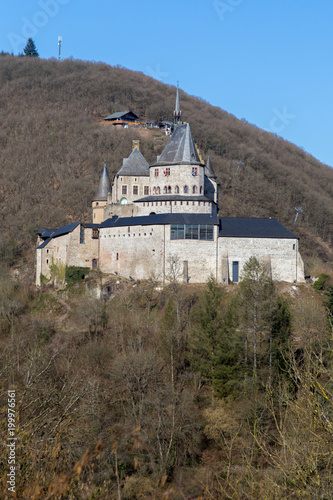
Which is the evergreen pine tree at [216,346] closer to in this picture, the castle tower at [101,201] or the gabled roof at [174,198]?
the gabled roof at [174,198]

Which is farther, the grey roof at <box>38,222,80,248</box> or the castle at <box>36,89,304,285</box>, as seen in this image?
the grey roof at <box>38,222,80,248</box>

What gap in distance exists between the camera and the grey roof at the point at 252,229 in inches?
1665

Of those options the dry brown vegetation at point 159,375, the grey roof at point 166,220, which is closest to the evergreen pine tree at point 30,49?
the dry brown vegetation at point 159,375

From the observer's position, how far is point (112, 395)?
3098 centimetres

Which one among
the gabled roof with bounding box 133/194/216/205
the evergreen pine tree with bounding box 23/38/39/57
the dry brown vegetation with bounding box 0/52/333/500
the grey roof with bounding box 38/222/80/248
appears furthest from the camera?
the evergreen pine tree with bounding box 23/38/39/57

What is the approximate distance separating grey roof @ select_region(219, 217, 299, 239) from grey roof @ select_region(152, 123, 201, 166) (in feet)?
24.1

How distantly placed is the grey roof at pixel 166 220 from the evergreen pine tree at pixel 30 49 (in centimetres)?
10858

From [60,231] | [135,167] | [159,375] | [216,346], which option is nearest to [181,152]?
[135,167]

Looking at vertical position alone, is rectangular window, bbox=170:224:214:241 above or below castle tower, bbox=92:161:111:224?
below

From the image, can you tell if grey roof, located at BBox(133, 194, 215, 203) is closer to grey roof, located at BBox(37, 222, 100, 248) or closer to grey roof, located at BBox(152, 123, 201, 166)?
grey roof, located at BBox(152, 123, 201, 166)

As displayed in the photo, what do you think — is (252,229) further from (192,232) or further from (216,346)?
(216,346)

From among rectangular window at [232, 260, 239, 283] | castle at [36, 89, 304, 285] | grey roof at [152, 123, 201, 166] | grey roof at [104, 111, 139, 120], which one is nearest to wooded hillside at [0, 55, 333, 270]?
grey roof at [104, 111, 139, 120]

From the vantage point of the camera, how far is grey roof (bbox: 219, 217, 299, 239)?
Result: 4228 centimetres

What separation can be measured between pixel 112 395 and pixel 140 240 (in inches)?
579
